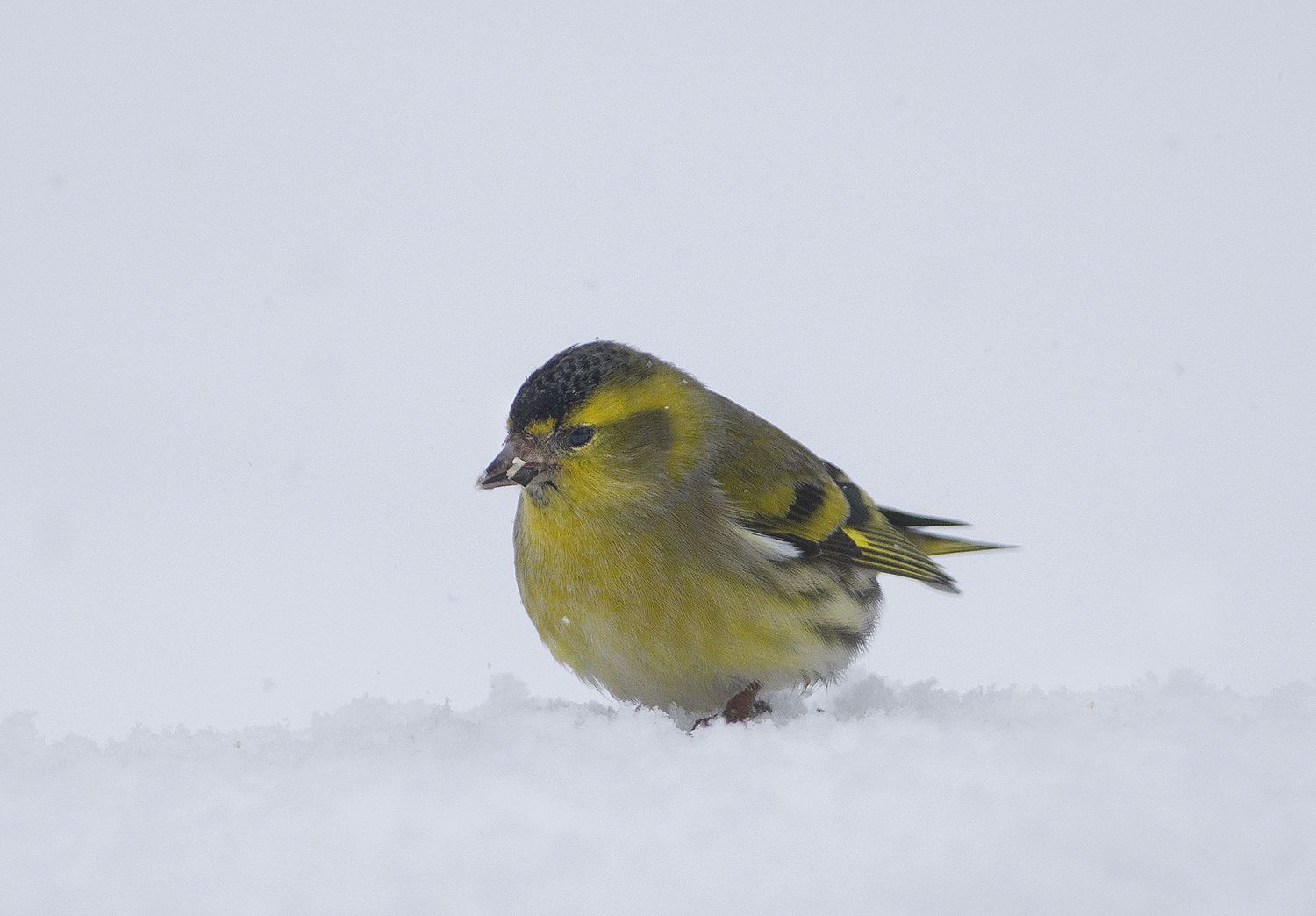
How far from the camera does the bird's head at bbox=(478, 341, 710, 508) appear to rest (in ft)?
12.1

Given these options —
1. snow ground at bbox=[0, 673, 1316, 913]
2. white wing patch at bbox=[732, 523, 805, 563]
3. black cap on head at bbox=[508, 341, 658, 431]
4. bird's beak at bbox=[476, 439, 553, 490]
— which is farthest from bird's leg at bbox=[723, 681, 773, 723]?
snow ground at bbox=[0, 673, 1316, 913]

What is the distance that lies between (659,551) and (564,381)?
1.88 feet

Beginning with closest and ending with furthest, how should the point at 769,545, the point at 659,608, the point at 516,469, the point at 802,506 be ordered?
the point at 659,608 → the point at 516,469 → the point at 769,545 → the point at 802,506

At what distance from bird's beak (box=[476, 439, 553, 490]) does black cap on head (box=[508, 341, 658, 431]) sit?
8 cm

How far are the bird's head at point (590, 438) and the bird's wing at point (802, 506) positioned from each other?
0.19 metres

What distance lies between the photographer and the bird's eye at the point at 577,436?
3.71 metres

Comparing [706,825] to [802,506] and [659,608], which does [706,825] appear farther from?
[802,506]

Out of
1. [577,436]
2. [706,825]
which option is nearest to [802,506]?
[577,436]

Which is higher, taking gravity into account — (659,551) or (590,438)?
(590,438)

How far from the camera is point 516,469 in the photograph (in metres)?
3.65

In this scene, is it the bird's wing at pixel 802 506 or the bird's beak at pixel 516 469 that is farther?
the bird's wing at pixel 802 506

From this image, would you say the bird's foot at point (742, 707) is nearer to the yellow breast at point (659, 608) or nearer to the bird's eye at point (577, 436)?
the yellow breast at point (659, 608)

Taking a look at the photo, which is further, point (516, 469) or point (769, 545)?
point (769, 545)

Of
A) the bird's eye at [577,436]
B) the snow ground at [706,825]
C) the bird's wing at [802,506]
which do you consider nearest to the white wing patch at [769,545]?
the bird's wing at [802,506]
